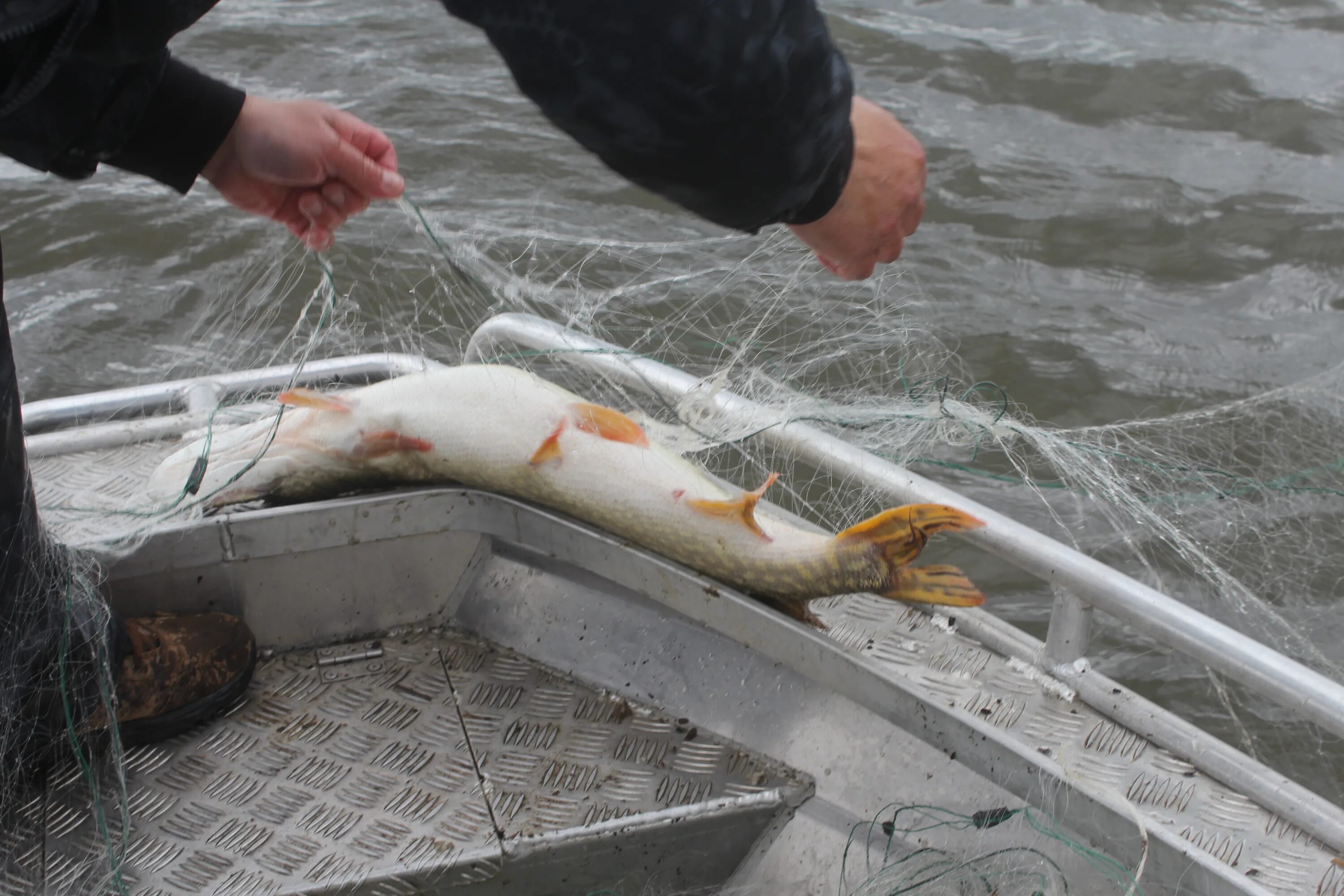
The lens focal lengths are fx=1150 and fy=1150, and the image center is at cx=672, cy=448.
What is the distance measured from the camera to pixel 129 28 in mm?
1376

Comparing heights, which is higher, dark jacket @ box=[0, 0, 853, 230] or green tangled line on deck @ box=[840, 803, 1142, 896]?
dark jacket @ box=[0, 0, 853, 230]

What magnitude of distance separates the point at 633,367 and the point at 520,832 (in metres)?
1.31

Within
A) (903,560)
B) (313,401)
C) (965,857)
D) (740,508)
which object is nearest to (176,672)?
(313,401)

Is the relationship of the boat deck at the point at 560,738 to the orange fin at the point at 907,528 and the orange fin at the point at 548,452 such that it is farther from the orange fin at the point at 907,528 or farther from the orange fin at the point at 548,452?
the orange fin at the point at 907,528

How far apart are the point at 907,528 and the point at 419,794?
1274 mm

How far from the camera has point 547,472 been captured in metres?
3.00

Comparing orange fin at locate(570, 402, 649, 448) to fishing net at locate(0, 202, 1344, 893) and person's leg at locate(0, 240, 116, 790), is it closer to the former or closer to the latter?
fishing net at locate(0, 202, 1344, 893)

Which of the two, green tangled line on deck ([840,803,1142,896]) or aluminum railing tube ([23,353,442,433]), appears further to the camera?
aluminum railing tube ([23,353,442,433])

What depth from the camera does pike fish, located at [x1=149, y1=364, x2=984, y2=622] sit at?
103 inches

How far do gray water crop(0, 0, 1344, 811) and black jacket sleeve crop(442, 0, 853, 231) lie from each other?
3.14 m

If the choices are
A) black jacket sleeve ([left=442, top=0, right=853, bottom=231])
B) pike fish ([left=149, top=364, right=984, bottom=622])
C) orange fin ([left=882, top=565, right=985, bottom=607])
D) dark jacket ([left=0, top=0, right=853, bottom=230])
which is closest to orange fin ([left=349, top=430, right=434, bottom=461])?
pike fish ([left=149, top=364, right=984, bottom=622])

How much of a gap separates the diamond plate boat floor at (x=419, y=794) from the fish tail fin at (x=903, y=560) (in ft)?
1.62

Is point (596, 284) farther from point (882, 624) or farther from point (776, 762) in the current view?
point (776, 762)

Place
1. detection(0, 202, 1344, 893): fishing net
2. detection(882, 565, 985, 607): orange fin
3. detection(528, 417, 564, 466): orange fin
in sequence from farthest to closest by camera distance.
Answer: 1. detection(528, 417, 564, 466): orange fin
2. detection(0, 202, 1344, 893): fishing net
3. detection(882, 565, 985, 607): orange fin
